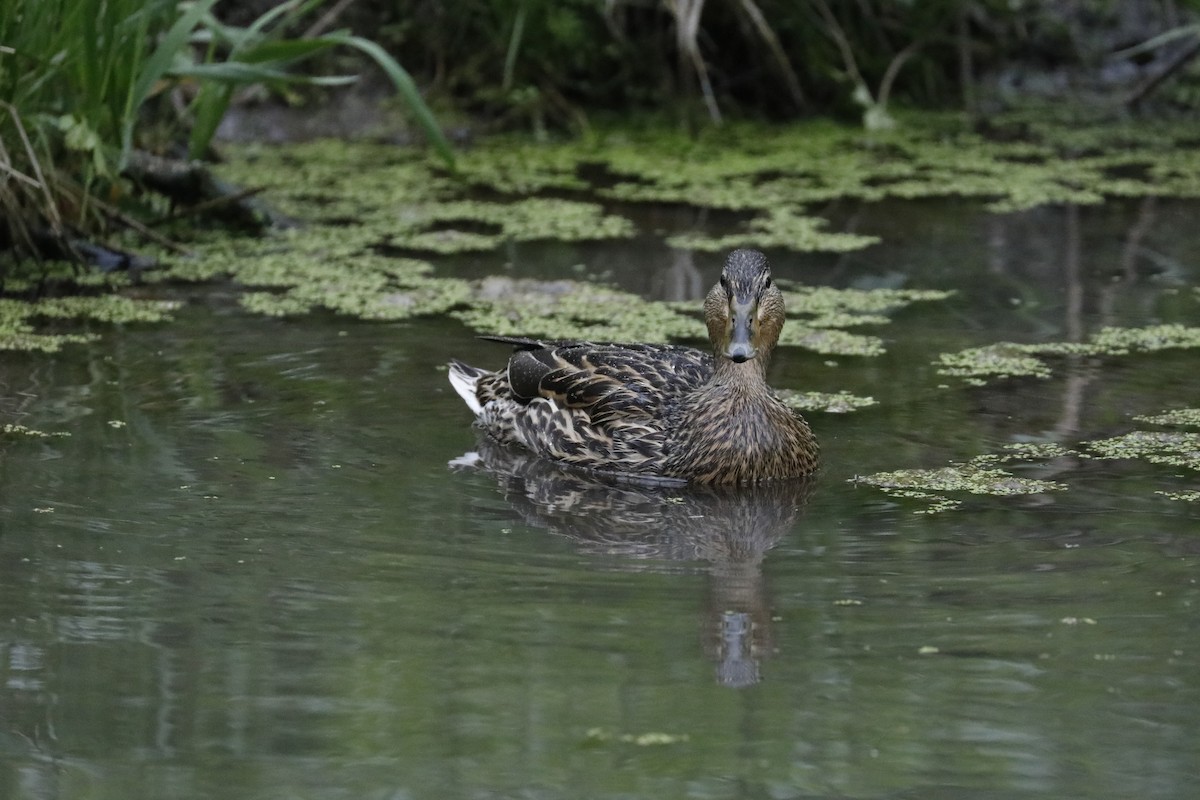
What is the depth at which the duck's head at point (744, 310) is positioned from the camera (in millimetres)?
6035

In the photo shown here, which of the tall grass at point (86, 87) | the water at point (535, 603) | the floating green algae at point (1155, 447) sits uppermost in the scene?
the tall grass at point (86, 87)

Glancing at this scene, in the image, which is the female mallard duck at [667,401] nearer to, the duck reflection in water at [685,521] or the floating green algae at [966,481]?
the duck reflection in water at [685,521]

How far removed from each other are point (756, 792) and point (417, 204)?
6.53 metres

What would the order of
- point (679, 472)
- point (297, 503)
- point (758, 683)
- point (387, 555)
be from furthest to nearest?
point (679, 472), point (297, 503), point (387, 555), point (758, 683)

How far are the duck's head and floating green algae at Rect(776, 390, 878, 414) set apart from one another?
0.41m

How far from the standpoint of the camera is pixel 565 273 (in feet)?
28.1

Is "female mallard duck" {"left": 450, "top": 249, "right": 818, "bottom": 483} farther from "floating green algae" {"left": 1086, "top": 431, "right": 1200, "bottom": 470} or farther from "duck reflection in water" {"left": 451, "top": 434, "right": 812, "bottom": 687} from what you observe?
"floating green algae" {"left": 1086, "top": 431, "right": 1200, "bottom": 470}

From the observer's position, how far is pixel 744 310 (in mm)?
6051

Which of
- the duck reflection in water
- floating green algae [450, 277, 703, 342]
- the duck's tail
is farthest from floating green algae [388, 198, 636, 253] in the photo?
the duck reflection in water

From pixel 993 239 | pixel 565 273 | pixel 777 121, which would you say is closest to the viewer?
pixel 565 273

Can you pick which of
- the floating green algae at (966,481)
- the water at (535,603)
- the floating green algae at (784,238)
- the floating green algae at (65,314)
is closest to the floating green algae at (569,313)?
the water at (535,603)

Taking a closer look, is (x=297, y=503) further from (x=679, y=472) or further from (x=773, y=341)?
(x=773, y=341)

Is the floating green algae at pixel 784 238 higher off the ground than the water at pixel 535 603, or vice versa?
the floating green algae at pixel 784 238

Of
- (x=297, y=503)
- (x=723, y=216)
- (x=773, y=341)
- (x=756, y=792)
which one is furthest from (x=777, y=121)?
(x=756, y=792)
